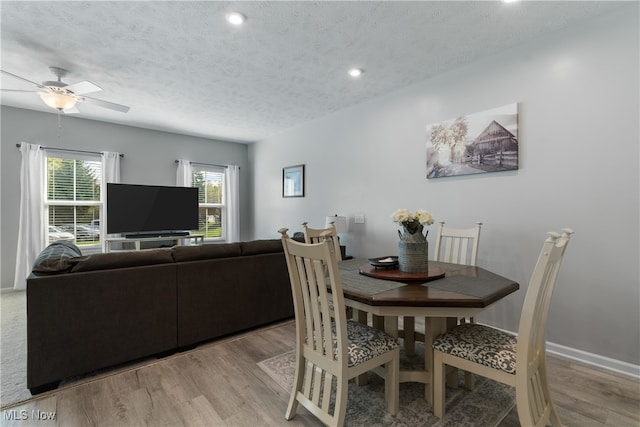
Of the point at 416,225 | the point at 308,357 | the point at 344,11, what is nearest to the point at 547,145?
the point at 416,225

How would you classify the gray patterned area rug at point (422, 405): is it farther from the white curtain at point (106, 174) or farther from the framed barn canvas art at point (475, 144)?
the white curtain at point (106, 174)

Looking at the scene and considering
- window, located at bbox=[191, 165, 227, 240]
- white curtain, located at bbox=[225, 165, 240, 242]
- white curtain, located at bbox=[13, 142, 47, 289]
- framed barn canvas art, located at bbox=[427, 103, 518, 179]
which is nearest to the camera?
A: framed barn canvas art, located at bbox=[427, 103, 518, 179]

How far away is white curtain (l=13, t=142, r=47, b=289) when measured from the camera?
13.6 feet

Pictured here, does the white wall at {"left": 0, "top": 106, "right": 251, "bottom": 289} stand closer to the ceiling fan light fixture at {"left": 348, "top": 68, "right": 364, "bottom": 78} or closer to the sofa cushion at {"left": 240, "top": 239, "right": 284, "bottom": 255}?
the sofa cushion at {"left": 240, "top": 239, "right": 284, "bottom": 255}

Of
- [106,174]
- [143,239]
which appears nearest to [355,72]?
[143,239]

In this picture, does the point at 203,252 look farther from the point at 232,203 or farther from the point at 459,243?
the point at 232,203

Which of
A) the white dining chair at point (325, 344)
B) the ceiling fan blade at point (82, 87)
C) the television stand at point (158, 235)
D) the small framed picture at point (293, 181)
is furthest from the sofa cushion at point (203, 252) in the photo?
the television stand at point (158, 235)

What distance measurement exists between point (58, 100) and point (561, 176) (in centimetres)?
457

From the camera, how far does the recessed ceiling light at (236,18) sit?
2178 millimetres

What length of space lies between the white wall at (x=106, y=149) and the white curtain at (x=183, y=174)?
98mm

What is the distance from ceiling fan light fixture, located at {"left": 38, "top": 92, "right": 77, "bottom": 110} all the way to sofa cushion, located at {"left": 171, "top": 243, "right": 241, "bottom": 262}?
6.36 feet

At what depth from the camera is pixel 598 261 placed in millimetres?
2242

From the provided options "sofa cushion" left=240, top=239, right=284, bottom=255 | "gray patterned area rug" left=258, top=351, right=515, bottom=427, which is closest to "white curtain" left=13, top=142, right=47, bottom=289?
"sofa cushion" left=240, top=239, right=284, bottom=255

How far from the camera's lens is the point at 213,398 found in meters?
1.88
